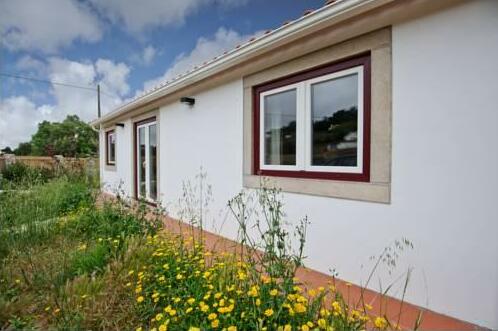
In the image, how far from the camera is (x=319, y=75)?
12.4 feet

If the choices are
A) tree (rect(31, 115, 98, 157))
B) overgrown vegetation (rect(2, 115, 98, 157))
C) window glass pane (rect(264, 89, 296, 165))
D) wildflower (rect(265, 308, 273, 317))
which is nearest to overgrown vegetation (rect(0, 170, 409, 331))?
wildflower (rect(265, 308, 273, 317))

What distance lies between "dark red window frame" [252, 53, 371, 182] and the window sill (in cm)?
7

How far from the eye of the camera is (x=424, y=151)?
111 inches

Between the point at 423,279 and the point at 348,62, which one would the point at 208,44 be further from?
the point at 423,279

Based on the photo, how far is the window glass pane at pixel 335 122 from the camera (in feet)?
11.4

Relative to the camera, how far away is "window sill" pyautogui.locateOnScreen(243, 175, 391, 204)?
123 inches

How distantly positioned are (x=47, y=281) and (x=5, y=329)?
0.59 metres

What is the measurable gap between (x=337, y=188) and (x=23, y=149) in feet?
166

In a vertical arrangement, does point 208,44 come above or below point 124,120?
above

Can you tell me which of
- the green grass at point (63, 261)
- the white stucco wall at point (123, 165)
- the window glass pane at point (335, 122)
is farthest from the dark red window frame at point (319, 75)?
the white stucco wall at point (123, 165)

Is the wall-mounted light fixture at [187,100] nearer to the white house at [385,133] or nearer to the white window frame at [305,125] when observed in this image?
the white house at [385,133]

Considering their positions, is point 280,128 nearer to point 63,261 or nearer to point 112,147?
point 63,261

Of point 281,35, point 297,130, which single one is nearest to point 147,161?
point 297,130

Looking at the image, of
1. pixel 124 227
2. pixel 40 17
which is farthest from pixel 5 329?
pixel 40 17
